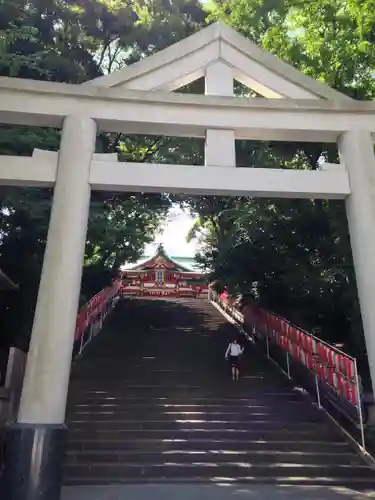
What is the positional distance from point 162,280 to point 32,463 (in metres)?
26.6

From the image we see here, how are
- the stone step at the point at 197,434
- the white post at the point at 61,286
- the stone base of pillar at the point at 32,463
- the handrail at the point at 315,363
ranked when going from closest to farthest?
the stone base of pillar at the point at 32,463
the white post at the point at 61,286
the stone step at the point at 197,434
the handrail at the point at 315,363

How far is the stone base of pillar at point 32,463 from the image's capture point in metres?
4.52

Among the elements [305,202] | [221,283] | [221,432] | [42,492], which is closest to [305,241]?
[305,202]

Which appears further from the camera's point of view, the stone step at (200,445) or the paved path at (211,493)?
the stone step at (200,445)

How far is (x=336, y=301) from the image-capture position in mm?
11688

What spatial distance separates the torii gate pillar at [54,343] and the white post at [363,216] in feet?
10.7

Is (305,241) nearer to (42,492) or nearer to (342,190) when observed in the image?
(342,190)

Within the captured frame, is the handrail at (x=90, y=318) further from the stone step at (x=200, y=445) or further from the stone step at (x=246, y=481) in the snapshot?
the stone step at (x=246, y=481)

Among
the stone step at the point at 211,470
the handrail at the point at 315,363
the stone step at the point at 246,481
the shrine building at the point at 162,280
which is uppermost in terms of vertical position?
the shrine building at the point at 162,280

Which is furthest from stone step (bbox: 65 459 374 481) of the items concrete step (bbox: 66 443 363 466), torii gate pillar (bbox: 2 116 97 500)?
torii gate pillar (bbox: 2 116 97 500)

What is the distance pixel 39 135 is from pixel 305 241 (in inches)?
272

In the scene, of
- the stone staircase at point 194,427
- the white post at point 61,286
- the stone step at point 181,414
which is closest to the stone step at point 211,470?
the stone staircase at point 194,427

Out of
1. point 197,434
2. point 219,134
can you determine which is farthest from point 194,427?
point 219,134

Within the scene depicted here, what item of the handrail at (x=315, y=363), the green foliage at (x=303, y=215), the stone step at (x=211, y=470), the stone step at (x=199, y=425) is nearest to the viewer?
the stone step at (x=211, y=470)
